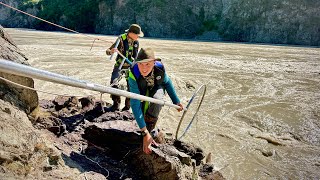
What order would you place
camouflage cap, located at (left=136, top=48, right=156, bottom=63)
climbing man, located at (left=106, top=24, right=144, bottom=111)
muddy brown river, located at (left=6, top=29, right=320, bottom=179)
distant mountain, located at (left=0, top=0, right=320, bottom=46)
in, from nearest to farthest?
camouflage cap, located at (left=136, top=48, right=156, bottom=63)
muddy brown river, located at (left=6, top=29, right=320, bottom=179)
climbing man, located at (left=106, top=24, right=144, bottom=111)
distant mountain, located at (left=0, top=0, right=320, bottom=46)

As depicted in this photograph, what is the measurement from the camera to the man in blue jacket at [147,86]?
13.3 ft

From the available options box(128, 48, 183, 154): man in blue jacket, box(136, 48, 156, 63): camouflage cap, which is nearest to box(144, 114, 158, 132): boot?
box(128, 48, 183, 154): man in blue jacket

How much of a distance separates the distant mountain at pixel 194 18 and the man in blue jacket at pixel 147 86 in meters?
59.3

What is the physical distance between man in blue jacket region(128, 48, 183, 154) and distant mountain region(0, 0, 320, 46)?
59280mm

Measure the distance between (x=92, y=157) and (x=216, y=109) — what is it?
18.9 feet

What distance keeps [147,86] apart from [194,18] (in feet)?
221

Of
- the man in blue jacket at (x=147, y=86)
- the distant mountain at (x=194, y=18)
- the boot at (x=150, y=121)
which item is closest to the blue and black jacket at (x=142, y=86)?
the man in blue jacket at (x=147, y=86)

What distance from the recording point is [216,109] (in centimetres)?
943

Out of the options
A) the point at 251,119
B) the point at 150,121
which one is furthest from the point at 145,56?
the point at 251,119

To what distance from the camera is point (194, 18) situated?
6944cm

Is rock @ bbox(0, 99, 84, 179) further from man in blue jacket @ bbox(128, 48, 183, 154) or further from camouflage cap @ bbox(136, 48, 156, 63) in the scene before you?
camouflage cap @ bbox(136, 48, 156, 63)

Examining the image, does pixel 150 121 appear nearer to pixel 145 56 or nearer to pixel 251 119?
pixel 145 56

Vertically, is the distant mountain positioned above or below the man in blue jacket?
above

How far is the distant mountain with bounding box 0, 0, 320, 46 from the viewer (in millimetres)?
58781
